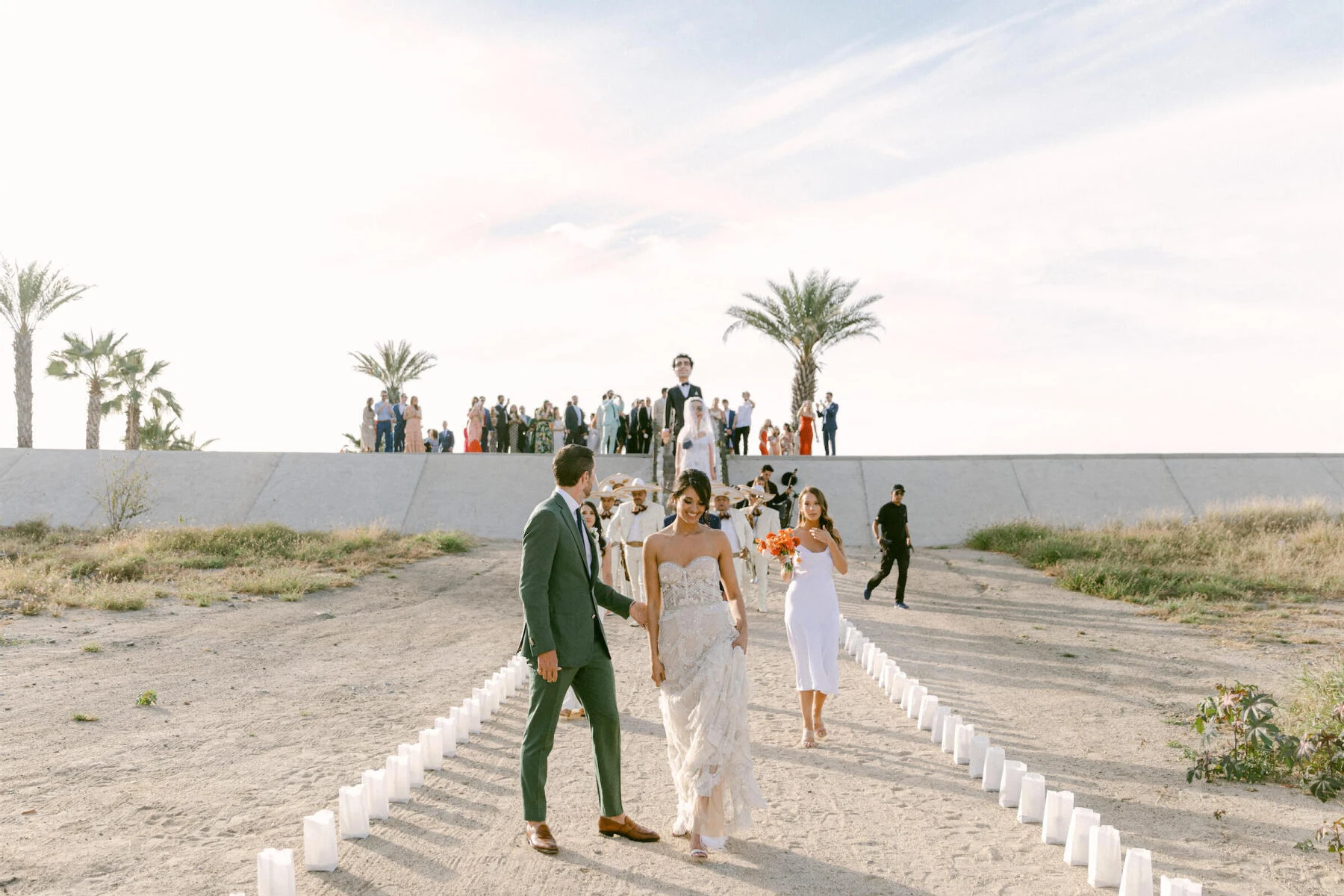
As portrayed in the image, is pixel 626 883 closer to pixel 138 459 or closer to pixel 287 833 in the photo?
pixel 287 833

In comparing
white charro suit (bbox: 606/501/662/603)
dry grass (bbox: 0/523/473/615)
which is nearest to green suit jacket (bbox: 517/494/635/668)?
white charro suit (bbox: 606/501/662/603)

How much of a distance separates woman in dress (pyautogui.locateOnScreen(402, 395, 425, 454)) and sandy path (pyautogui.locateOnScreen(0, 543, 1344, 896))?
68.6 feet

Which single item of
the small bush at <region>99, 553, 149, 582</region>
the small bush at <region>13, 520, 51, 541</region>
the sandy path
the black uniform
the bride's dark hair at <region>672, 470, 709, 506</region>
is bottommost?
the sandy path

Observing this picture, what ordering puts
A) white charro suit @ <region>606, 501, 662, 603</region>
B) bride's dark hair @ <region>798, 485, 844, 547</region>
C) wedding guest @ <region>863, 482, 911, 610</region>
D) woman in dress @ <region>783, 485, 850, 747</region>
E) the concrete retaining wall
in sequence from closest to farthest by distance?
woman in dress @ <region>783, 485, 850, 747</region> < bride's dark hair @ <region>798, 485, 844, 547</region> < white charro suit @ <region>606, 501, 662, 603</region> < wedding guest @ <region>863, 482, 911, 610</region> < the concrete retaining wall

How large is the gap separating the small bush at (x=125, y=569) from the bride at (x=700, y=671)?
1605cm

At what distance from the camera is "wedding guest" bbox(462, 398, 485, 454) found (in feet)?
116

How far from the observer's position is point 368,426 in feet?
125

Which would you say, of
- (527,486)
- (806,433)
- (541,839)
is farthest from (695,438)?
(806,433)

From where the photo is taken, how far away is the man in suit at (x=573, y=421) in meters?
33.0

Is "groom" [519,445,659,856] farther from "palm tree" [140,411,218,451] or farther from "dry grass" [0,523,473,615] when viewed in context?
"palm tree" [140,411,218,451]

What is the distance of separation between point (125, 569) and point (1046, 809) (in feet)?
60.0

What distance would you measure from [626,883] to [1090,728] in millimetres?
5695

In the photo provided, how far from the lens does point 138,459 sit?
34.2m

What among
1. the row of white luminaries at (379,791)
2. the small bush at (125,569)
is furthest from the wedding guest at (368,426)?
the row of white luminaries at (379,791)
